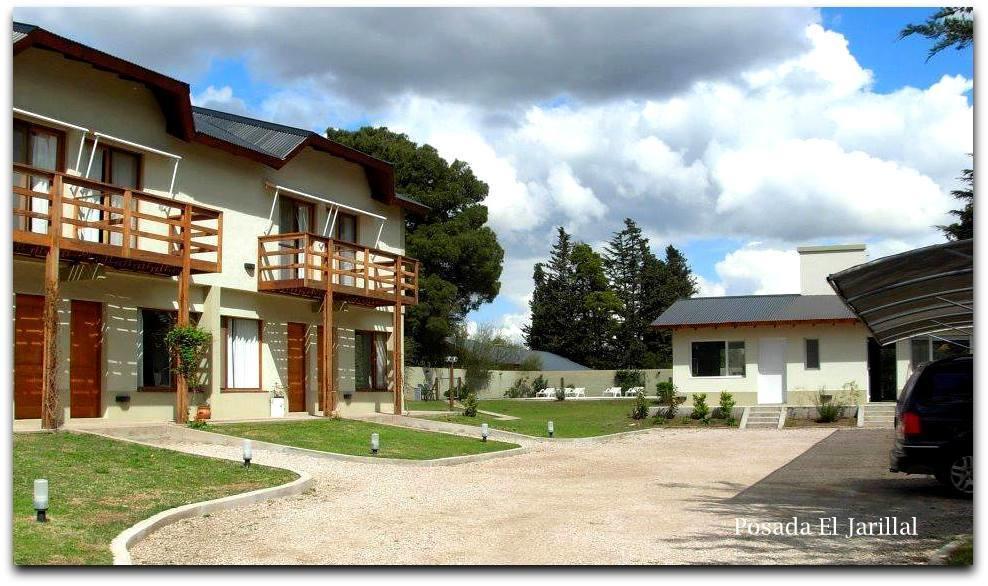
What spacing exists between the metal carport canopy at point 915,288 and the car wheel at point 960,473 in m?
1.91

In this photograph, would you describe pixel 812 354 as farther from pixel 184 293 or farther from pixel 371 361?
pixel 184 293

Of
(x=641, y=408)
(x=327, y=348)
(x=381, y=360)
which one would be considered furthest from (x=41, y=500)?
(x=641, y=408)

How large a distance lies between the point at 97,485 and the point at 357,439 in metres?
8.33

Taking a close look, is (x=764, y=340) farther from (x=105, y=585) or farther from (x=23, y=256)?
(x=105, y=585)

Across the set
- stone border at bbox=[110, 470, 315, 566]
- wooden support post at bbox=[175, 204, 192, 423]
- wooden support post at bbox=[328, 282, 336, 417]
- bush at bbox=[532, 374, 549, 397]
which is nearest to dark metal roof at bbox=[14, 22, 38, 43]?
wooden support post at bbox=[175, 204, 192, 423]

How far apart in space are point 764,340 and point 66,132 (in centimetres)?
2289

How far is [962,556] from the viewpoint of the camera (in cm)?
803

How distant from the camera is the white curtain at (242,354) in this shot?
23703 millimetres

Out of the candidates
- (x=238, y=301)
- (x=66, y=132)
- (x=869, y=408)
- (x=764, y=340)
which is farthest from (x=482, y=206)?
(x=66, y=132)

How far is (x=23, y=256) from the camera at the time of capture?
17250 mm

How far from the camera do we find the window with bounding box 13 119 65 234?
687 inches

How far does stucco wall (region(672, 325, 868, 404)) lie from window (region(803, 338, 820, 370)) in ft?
0.51

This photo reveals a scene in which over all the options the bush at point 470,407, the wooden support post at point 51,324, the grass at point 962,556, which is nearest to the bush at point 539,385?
the bush at point 470,407

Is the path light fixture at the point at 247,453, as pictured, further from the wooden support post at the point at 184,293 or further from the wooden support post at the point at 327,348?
the wooden support post at the point at 327,348
